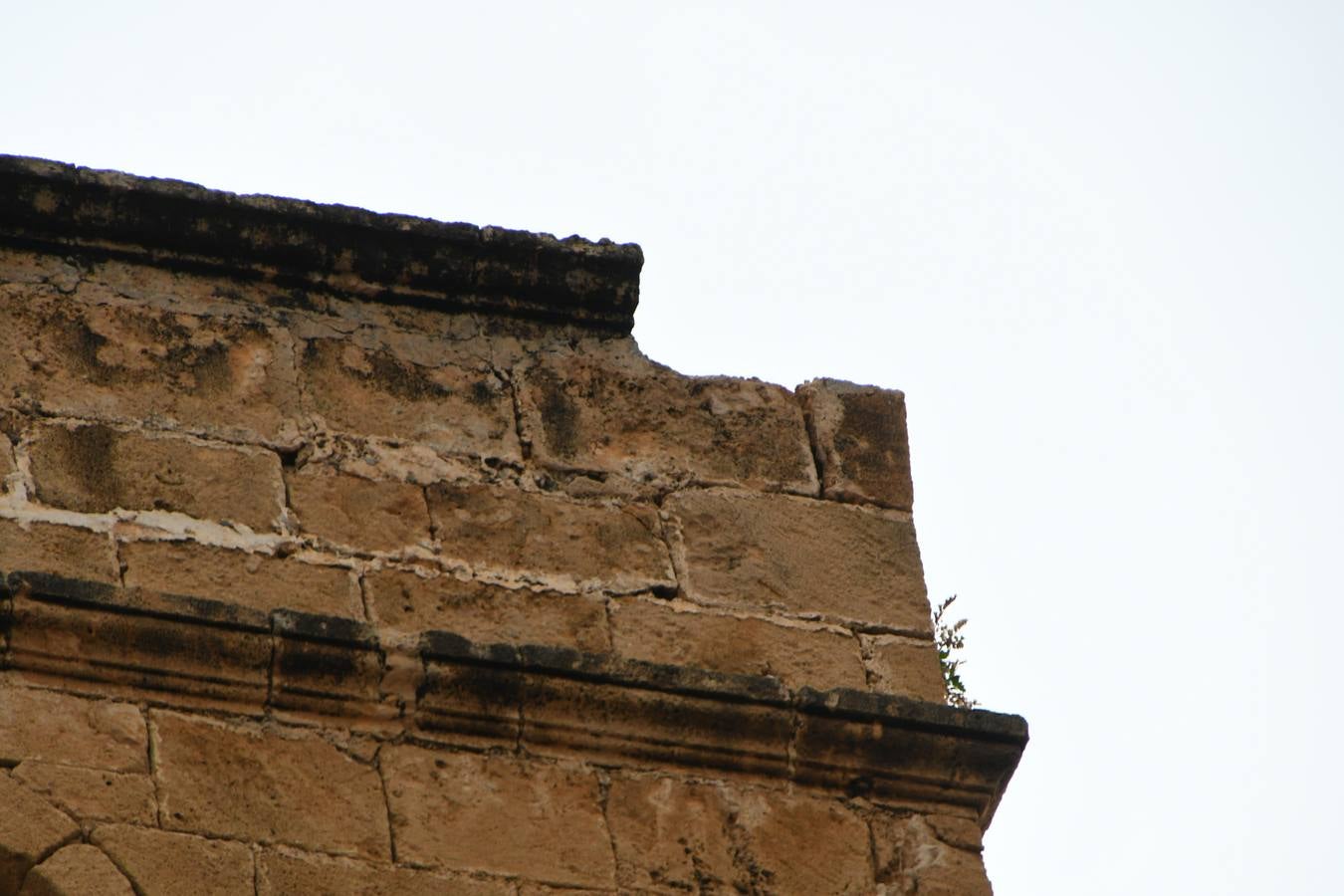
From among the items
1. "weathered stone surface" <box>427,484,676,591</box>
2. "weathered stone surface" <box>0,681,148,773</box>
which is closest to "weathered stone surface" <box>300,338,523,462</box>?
"weathered stone surface" <box>427,484,676,591</box>

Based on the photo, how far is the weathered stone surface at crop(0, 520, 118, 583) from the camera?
463 centimetres

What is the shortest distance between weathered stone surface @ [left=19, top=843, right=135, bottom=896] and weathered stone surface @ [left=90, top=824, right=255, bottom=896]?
0.02m

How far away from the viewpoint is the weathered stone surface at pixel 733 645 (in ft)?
Result: 16.3

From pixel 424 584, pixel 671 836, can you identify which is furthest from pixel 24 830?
pixel 671 836

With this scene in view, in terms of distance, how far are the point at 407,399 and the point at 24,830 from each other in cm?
137

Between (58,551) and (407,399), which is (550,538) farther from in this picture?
(58,551)

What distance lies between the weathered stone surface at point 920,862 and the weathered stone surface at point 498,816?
53 cm

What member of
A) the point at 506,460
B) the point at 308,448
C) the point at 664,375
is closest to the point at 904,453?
the point at 664,375

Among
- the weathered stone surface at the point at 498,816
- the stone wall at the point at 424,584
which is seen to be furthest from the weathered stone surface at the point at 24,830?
the weathered stone surface at the point at 498,816

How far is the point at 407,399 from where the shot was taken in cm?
526

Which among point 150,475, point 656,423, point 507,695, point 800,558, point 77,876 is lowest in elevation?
point 77,876

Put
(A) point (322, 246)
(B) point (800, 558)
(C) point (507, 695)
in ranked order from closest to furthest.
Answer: (C) point (507, 695)
(B) point (800, 558)
(A) point (322, 246)

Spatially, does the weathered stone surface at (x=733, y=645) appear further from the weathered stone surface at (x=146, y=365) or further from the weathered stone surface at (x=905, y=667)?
the weathered stone surface at (x=146, y=365)

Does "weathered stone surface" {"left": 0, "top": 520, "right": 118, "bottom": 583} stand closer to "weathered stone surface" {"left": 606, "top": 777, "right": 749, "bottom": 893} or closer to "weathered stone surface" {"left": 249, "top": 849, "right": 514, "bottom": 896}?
"weathered stone surface" {"left": 249, "top": 849, "right": 514, "bottom": 896}
